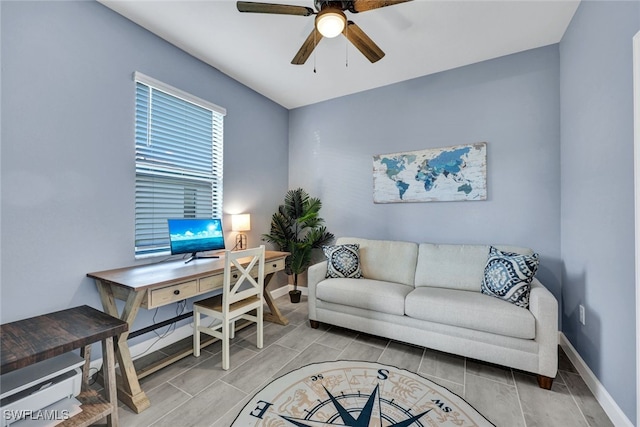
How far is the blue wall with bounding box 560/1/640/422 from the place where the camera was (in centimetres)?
144

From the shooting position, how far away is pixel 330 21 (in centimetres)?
160

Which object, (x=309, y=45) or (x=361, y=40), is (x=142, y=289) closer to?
(x=309, y=45)

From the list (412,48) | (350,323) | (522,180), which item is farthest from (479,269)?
(412,48)

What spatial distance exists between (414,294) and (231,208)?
7.12 feet

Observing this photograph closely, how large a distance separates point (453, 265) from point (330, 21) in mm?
2302

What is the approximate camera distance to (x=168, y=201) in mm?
2465

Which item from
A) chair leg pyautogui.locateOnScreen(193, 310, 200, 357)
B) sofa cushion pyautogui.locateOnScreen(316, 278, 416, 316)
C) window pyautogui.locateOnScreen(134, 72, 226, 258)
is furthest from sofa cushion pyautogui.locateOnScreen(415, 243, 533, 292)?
window pyautogui.locateOnScreen(134, 72, 226, 258)

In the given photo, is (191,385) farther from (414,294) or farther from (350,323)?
(414,294)

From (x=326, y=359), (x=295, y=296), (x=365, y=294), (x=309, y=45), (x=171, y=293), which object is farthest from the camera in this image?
(x=295, y=296)

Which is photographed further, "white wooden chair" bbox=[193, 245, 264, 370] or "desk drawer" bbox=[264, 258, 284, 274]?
"desk drawer" bbox=[264, 258, 284, 274]

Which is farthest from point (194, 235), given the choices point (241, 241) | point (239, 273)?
point (241, 241)

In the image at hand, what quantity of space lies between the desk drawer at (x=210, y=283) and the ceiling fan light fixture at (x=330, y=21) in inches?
75.8

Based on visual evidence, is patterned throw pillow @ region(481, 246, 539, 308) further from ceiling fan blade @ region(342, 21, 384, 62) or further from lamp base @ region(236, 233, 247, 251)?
lamp base @ region(236, 233, 247, 251)

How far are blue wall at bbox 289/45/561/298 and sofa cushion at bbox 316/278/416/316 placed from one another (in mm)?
891
